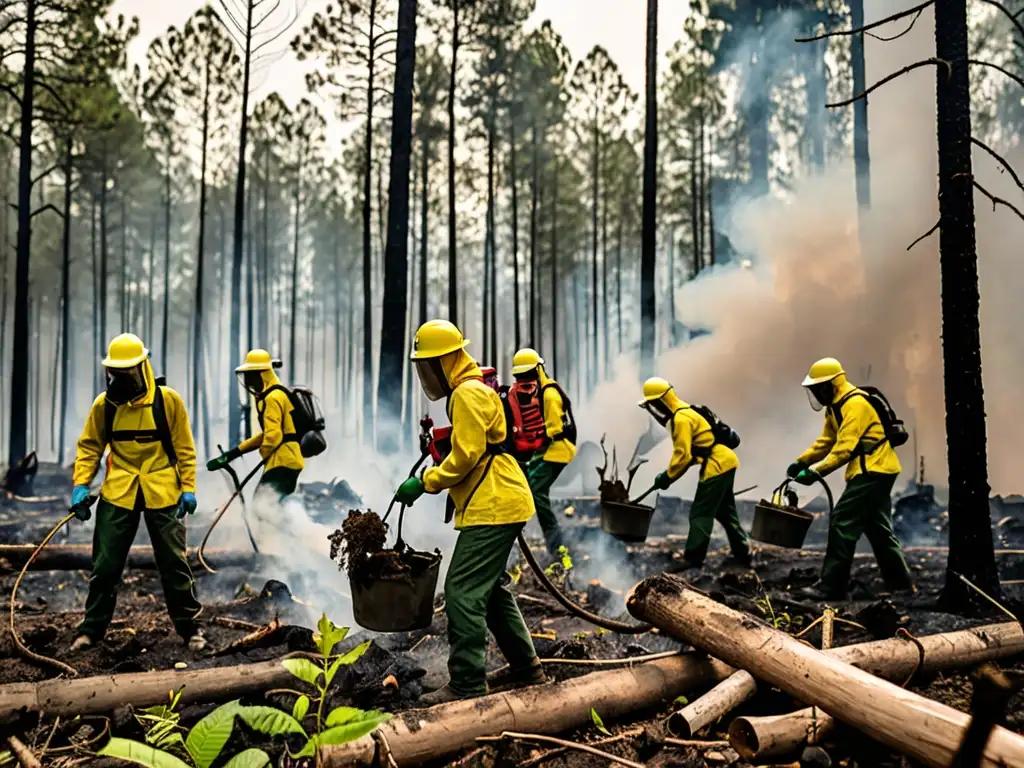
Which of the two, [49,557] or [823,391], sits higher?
[823,391]

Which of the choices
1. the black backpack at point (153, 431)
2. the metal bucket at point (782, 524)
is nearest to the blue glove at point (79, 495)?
the black backpack at point (153, 431)

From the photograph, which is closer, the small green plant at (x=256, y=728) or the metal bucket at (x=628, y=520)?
the small green plant at (x=256, y=728)

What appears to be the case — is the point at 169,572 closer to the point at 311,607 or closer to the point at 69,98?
the point at 311,607

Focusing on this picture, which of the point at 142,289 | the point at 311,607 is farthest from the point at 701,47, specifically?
the point at 142,289

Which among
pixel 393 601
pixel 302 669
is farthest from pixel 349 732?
pixel 393 601

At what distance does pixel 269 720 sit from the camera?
2.79m

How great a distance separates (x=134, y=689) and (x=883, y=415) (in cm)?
596

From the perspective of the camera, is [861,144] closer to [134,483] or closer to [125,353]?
[125,353]

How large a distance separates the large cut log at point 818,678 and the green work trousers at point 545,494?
369cm

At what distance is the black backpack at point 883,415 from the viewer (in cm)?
634

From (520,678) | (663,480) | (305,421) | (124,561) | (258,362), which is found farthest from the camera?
(663,480)

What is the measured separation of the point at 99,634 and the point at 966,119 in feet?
23.6

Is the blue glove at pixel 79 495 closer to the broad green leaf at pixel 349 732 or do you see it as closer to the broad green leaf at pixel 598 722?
the broad green leaf at pixel 349 732

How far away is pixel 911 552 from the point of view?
28.8 ft
